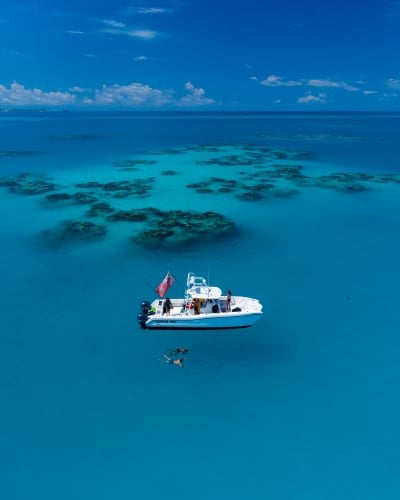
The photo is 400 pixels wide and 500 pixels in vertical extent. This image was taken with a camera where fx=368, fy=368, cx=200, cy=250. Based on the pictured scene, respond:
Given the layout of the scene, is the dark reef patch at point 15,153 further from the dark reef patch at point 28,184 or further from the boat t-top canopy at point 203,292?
the boat t-top canopy at point 203,292

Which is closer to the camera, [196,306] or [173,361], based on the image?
[173,361]

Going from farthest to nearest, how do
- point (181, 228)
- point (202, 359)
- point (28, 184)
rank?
point (28, 184) → point (181, 228) → point (202, 359)

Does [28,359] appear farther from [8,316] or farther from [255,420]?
[255,420]

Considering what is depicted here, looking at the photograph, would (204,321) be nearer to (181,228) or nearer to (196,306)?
(196,306)

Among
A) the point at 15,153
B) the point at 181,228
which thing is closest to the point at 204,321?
the point at 181,228

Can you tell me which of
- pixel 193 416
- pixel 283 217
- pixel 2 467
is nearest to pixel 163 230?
pixel 283 217

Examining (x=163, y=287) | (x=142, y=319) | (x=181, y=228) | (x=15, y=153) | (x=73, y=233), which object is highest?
(x=15, y=153)

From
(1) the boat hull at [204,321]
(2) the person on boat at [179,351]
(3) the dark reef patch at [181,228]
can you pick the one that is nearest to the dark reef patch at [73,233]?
(3) the dark reef patch at [181,228]
